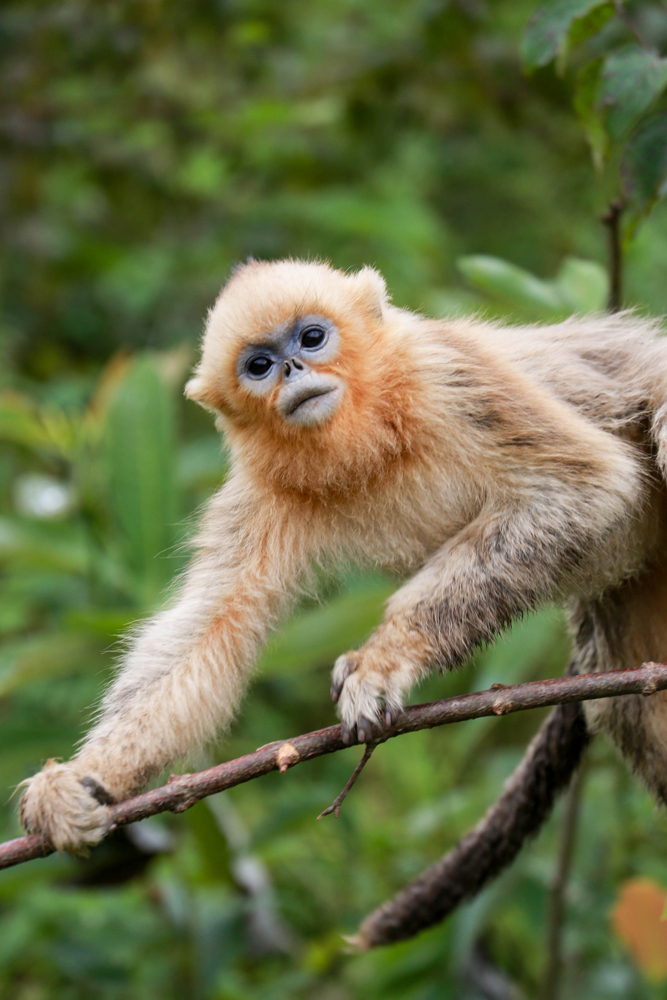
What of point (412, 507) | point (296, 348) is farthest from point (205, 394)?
point (412, 507)

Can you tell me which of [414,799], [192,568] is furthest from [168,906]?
[192,568]

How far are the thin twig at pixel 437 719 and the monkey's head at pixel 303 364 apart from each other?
83 cm

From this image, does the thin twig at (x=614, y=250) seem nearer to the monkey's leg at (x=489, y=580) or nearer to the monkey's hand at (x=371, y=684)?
the monkey's leg at (x=489, y=580)

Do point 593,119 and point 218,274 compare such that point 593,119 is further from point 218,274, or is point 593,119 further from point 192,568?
point 218,274

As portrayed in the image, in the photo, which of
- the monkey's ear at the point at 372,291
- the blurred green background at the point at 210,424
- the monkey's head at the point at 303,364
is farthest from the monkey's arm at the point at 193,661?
the monkey's ear at the point at 372,291

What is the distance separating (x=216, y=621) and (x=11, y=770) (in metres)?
1.32

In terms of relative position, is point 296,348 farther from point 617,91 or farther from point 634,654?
point 634,654

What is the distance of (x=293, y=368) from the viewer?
2523 mm

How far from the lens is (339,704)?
2137 mm

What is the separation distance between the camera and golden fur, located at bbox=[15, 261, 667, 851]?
2326mm

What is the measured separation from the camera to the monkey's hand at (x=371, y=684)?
205cm

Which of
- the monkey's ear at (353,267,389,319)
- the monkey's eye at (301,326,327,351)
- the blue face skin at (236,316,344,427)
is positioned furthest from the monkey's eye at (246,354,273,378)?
the monkey's ear at (353,267,389,319)

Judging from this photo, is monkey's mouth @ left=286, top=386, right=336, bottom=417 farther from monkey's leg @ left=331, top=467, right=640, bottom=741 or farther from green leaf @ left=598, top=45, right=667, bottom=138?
green leaf @ left=598, top=45, right=667, bottom=138

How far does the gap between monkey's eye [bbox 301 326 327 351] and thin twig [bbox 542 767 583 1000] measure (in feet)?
5.38
